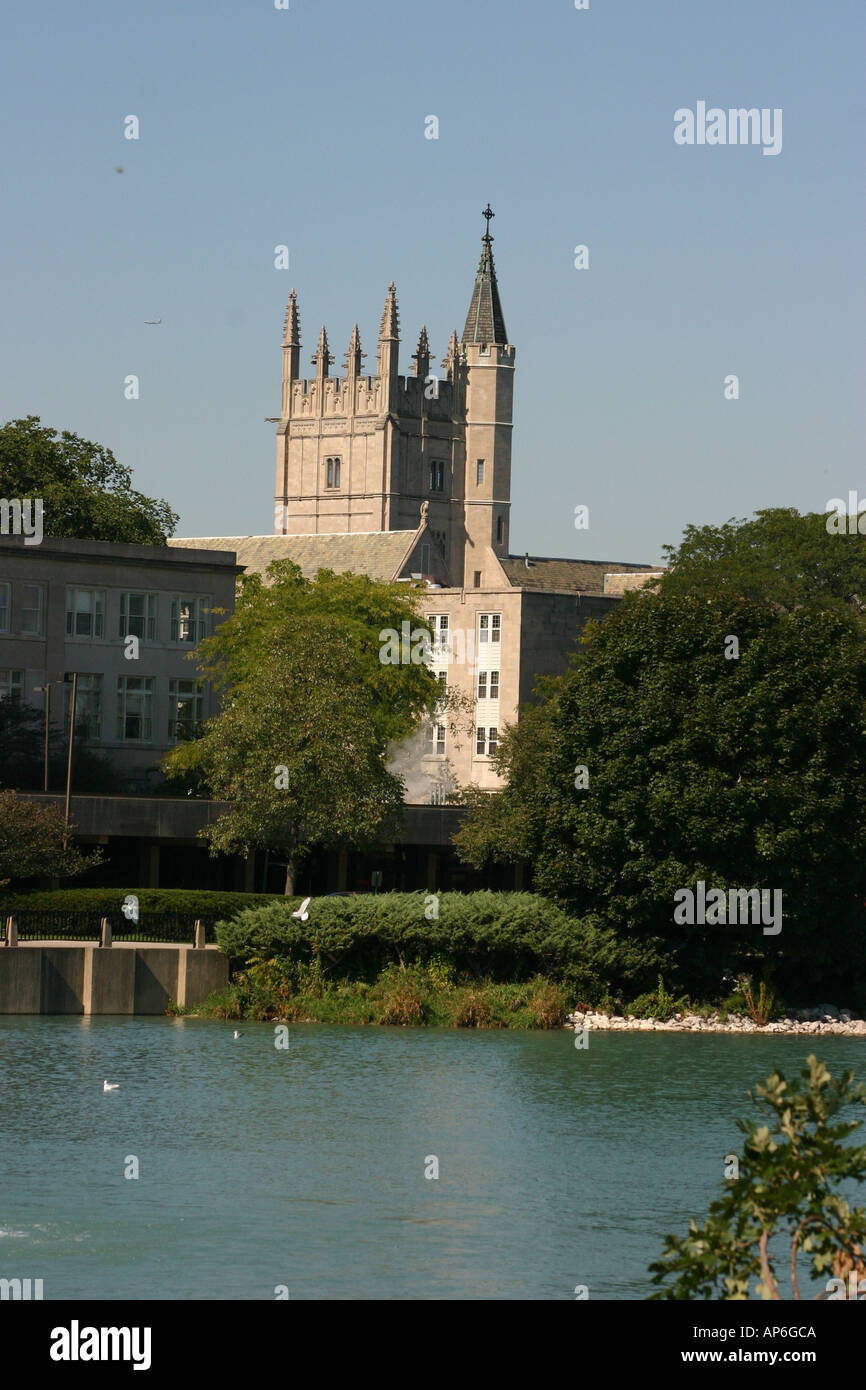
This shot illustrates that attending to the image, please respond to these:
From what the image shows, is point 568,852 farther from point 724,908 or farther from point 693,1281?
point 693,1281

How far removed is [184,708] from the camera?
81500mm

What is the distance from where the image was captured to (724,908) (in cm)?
4812

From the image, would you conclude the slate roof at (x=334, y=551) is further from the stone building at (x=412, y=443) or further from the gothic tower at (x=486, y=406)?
the gothic tower at (x=486, y=406)

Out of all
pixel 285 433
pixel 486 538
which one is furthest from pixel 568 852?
pixel 285 433

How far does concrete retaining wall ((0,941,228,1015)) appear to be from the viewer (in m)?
47.9

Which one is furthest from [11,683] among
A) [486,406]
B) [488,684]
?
[486,406]

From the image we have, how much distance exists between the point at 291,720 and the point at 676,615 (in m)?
13.6

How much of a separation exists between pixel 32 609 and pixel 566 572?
238 ft

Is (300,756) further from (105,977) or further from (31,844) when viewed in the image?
(105,977)

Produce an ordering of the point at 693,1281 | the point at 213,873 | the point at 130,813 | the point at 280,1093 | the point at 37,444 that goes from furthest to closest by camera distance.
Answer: the point at 37,444 → the point at 213,873 → the point at 130,813 → the point at 280,1093 → the point at 693,1281

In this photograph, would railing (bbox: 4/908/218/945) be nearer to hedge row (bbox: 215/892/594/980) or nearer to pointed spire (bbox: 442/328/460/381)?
hedge row (bbox: 215/892/594/980)

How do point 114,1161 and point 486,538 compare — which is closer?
point 114,1161
